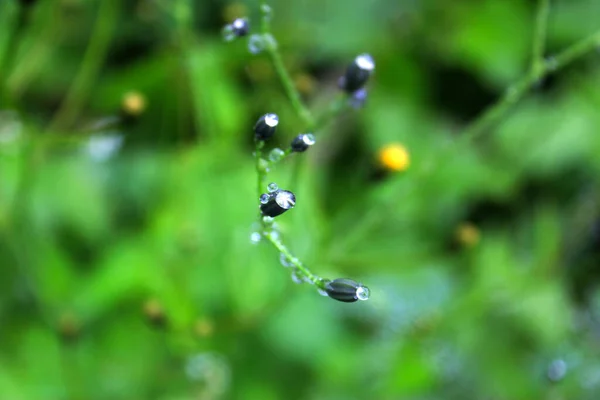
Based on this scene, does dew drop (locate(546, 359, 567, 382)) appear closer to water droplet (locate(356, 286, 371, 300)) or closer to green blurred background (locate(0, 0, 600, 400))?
green blurred background (locate(0, 0, 600, 400))

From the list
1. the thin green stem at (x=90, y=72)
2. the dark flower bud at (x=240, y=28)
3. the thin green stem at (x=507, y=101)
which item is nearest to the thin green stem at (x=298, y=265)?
the dark flower bud at (x=240, y=28)

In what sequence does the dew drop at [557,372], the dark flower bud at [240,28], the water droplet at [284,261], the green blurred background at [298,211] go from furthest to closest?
the green blurred background at [298,211]
the dew drop at [557,372]
the dark flower bud at [240,28]
the water droplet at [284,261]

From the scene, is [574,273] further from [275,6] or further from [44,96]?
[44,96]

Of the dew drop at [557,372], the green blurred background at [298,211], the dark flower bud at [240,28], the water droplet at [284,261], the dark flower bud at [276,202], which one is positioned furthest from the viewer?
the green blurred background at [298,211]

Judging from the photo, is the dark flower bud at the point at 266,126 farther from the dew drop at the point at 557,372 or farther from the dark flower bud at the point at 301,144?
the dew drop at the point at 557,372

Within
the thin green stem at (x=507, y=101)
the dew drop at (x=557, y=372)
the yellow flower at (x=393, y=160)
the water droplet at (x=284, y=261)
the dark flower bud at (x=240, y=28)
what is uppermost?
the thin green stem at (x=507, y=101)

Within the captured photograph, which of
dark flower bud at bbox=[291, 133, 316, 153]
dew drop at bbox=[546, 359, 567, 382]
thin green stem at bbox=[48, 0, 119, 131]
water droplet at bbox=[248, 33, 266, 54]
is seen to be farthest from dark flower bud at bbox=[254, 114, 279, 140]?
thin green stem at bbox=[48, 0, 119, 131]

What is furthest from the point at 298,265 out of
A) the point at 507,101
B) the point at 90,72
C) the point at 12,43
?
the point at 90,72
